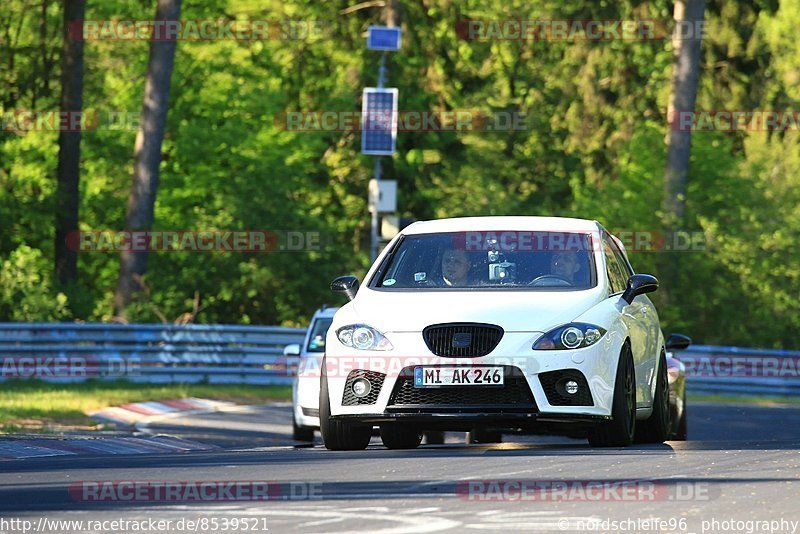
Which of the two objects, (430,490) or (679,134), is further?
(679,134)

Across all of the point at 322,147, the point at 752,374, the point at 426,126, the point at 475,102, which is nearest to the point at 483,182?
the point at 475,102

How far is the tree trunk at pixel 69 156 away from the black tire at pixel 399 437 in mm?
27133

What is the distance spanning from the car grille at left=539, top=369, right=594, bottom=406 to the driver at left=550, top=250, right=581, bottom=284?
114cm

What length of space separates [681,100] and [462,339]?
30.8 meters

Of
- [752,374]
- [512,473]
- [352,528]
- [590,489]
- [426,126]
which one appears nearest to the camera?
[352,528]

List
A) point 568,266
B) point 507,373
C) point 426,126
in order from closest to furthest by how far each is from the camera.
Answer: point 507,373 → point 568,266 → point 426,126

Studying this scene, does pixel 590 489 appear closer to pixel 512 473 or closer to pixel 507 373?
pixel 512 473

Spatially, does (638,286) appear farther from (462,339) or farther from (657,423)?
(462,339)

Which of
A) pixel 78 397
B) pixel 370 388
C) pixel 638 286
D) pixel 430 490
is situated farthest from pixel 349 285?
pixel 78 397

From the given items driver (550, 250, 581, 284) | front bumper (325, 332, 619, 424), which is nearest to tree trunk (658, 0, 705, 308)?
driver (550, 250, 581, 284)

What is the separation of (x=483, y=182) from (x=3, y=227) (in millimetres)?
20645

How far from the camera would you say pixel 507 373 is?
42.3 ft

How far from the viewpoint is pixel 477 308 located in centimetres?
1309

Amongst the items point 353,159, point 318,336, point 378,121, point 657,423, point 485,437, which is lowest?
point 485,437
